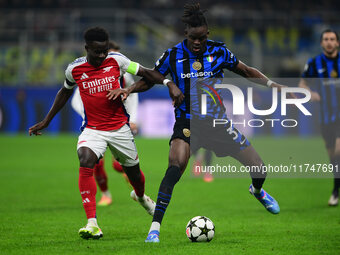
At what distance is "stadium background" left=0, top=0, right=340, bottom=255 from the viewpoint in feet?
21.4

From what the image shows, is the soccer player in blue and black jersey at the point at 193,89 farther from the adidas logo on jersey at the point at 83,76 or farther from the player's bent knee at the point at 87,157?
the player's bent knee at the point at 87,157

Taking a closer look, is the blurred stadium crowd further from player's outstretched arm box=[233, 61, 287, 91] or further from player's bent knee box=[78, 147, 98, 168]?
player's bent knee box=[78, 147, 98, 168]

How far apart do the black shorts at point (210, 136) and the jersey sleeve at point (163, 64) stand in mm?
552

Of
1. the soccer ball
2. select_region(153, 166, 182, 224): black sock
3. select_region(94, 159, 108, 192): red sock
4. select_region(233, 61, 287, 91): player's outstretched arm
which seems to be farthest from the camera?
select_region(94, 159, 108, 192): red sock

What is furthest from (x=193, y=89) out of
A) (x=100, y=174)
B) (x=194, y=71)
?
(x=100, y=174)

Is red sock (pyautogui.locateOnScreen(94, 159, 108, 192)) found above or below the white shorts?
below

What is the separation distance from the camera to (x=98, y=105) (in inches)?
265

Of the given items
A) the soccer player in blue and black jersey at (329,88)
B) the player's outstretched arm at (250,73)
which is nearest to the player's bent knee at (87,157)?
the player's outstretched arm at (250,73)

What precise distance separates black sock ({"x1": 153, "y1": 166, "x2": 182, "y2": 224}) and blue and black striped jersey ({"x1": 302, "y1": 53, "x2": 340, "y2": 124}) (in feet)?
13.1

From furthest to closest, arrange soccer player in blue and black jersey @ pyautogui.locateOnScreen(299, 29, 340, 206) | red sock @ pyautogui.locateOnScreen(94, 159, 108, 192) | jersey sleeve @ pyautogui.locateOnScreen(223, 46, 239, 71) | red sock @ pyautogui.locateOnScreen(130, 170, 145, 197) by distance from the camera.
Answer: red sock @ pyautogui.locateOnScreen(94, 159, 108, 192) < soccer player in blue and black jersey @ pyautogui.locateOnScreen(299, 29, 340, 206) < red sock @ pyautogui.locateOnScreen(130, 170, 145, 197) < jersey sleeve @ pyautogui.locateOnScreen(223, 46, 239, 71)

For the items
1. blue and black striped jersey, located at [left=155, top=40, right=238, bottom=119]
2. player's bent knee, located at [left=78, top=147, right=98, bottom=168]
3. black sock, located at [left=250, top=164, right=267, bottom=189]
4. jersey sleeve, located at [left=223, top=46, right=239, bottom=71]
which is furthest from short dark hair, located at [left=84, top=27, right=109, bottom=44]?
black sock, located at [left=250, top=164, right=267, bottom=189]

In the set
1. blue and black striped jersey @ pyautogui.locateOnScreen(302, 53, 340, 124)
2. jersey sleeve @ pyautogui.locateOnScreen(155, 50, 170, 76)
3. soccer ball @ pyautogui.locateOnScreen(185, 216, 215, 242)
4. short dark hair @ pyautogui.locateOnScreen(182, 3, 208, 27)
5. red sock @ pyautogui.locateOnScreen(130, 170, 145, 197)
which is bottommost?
soccer ball @ pyautogui.locateOnScreen(185, 216, 215, 242)

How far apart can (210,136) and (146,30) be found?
20183 millimetres

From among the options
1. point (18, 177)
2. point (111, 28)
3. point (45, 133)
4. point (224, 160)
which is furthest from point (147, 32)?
point (224, 160)
